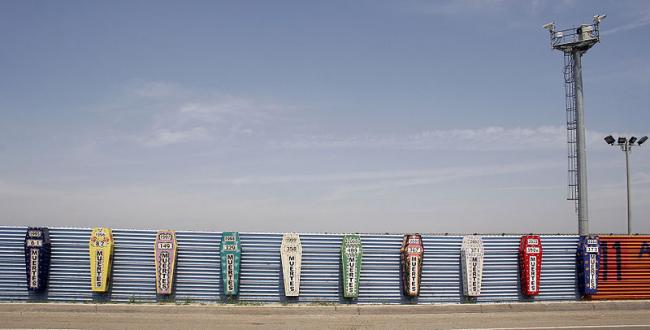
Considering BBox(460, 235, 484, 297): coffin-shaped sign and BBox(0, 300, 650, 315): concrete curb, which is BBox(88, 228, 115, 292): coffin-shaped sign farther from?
BBox(460, 235, 484, 297): coffin-shaped sign

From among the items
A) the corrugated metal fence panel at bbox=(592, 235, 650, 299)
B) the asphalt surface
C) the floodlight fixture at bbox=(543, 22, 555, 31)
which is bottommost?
the asphalt surface

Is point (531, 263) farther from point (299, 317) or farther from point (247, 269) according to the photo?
point (247, 269)

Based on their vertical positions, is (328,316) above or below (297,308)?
below

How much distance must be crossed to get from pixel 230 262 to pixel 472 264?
680cm

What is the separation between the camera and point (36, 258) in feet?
49.6

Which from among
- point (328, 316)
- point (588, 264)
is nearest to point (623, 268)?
point (588, 264)

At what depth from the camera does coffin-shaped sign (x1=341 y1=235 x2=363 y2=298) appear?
619 inches

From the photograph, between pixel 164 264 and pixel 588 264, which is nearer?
pixel 164 264

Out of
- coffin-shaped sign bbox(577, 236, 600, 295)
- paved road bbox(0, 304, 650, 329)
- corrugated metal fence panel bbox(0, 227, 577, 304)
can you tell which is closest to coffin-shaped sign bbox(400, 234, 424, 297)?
corrugated metal fence panel bbox(0, 227, 577, 304)

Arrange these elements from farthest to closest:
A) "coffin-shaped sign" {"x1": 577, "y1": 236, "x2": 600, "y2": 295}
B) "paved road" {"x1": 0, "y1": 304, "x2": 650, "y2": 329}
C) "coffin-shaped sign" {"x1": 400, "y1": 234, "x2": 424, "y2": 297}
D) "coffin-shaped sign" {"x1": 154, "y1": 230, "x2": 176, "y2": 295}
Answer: "coffin-shaped sign" {"x1": 577, "y1": 236, "x2": 600, "y2": 295}
"coffin-shaped sign" {"x1": 400, "y1": 234, "x2": 424, "y2": 297}
"coffin-shaped sign" {"x1": 154, "y1": 230, "x2": 176, "y2": 295}
"paved road" {"x1": 0, "y1": 304, "x2": 650, "y2": 329}

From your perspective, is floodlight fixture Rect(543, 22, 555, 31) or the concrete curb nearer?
the concrete curb

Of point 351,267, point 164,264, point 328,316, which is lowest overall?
point 328,316

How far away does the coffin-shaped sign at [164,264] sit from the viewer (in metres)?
15.3

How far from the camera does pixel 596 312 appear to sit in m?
15.8
